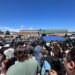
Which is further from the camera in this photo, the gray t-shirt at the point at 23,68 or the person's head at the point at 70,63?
the gray t-shirt at the point at 23,68

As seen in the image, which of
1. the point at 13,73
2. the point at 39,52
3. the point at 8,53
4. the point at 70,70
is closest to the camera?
the point at 70,70

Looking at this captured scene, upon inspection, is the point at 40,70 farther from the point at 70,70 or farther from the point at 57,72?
the point at 70,70

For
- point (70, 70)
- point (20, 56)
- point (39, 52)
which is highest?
point (70, 70)

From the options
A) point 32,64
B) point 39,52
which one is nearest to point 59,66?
point 32,64

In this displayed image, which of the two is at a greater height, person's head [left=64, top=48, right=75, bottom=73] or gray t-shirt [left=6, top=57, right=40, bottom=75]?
person's head [left=64, top=48, right=75, bottom=73]

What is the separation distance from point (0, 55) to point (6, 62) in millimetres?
1018

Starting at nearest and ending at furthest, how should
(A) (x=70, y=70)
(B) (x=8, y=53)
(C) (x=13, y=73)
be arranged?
(A) (x=70, y=70), (C) (x=13, y=73), (B) (x=8, y=53)

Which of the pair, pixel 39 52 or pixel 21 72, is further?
pixel 39 52

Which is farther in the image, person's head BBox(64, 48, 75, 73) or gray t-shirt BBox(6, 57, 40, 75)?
gray t-shirt BBox(6, 57, 40, 75)

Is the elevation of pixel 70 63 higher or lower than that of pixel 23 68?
higher

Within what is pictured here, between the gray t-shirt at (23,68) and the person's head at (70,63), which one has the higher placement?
the person's head at (70,63)

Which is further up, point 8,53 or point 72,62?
point 72,62

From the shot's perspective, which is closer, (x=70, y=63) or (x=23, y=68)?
(x=70, y=63)

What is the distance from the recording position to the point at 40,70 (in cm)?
514
